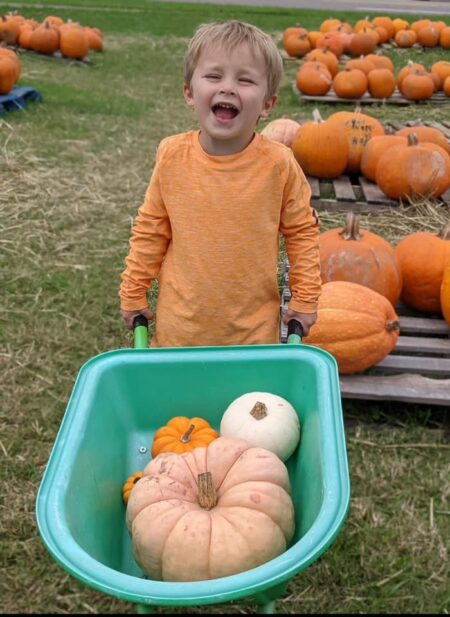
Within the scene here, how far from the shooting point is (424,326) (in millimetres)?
3344

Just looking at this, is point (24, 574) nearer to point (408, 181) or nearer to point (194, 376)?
point (194, 376)

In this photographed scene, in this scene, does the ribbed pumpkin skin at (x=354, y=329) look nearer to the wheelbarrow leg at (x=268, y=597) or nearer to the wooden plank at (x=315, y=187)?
the wheelbarrow leg at (x=268, y=597)

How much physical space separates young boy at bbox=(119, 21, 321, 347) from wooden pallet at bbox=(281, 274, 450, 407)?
2.39ft

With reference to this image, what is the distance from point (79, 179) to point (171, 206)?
12.7 ft

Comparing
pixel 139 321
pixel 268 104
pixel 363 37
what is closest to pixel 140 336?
pixel 139 321

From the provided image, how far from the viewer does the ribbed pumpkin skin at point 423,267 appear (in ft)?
10.9

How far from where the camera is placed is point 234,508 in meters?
1.43

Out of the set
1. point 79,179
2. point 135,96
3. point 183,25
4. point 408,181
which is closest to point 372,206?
point 408,181

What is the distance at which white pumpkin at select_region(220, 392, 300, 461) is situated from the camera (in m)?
1.69

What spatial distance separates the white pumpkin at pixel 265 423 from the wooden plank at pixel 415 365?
1.36 m

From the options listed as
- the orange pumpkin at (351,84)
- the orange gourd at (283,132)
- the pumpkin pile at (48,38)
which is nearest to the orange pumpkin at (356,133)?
the orange gourd at (283,132)

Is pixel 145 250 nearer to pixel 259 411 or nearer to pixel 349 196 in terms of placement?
pixel 259 411

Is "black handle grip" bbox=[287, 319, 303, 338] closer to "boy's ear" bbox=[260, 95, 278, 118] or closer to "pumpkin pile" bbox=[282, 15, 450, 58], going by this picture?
"boy's ear" bbox=[260, 95, 278, 118]

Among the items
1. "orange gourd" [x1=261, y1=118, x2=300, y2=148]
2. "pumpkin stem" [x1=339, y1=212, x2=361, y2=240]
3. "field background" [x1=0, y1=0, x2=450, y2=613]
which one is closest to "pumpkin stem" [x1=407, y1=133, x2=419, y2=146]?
"field background" [x1=0, y1=0, x2=450, y2=613]
